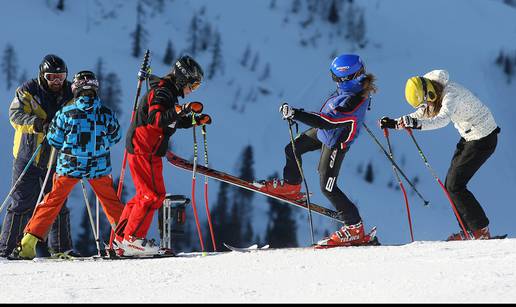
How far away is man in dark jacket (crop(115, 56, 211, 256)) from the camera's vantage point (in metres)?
7.98

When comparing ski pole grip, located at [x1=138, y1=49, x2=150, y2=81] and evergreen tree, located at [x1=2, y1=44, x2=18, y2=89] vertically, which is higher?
evergreen tree, located at [x1=2, y1=44, x2=18, y2=89]

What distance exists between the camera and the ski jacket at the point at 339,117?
8.15 meters

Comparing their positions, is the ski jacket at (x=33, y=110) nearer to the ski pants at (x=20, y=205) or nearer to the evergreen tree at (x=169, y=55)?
the ski pants at (x=20, y=205)

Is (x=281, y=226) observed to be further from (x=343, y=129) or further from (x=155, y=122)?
(x=155, y=122)

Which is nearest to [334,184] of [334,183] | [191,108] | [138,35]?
[334,183]

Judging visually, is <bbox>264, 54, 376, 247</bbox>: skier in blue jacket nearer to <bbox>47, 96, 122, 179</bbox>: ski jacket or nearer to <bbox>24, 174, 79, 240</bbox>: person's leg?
<bbox>47, 96, 122, 179</bbox>: ski jacket

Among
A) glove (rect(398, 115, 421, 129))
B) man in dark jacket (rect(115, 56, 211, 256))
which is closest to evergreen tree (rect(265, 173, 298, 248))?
glove (rect(398, 115, 421, 129))

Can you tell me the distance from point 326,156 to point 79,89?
2.68 metres

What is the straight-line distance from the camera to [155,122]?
26.2 feet

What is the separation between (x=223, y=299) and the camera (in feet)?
18.1

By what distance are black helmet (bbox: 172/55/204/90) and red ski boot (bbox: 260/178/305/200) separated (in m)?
1.80

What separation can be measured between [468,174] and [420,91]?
1047 millimetres

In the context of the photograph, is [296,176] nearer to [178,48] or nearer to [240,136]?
[240,136]

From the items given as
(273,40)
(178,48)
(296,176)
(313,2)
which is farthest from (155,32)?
(296,176)
